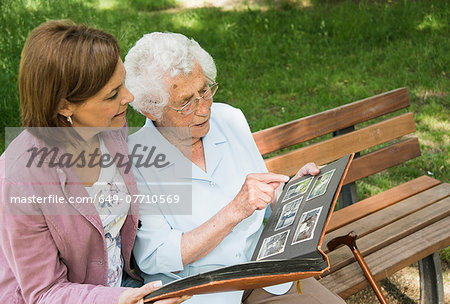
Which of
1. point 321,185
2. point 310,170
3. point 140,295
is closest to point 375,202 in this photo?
point 310,170

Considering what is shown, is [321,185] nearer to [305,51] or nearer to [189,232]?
[189,232]

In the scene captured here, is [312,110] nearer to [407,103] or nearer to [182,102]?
[407,103]

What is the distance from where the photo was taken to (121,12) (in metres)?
7.49

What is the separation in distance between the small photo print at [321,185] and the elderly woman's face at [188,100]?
1.94 ft

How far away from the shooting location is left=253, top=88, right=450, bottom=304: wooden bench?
106 inches

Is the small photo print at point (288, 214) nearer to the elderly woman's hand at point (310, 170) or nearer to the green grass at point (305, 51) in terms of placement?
the elderly woman's hand at point (310, 170)

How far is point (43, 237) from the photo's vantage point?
1.79m

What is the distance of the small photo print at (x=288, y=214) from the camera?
204 centimetres

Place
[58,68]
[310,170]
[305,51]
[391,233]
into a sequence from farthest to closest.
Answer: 1. [305,51]
2. [391,233]
3. [310,170]
4. [58,68]

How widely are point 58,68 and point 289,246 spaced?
1023 millimetres

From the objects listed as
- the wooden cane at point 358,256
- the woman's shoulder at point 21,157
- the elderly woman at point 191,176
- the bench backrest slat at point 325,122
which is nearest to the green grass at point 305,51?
the bench backrest slat at point 325,122

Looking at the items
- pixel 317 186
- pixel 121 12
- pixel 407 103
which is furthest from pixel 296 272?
pixel 121 12

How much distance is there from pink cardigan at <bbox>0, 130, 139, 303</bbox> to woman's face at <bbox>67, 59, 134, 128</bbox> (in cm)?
18

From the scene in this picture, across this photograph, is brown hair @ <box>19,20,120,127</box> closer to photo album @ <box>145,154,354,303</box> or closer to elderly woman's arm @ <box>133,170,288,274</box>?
elderly woman's arm @ <box>133,170,288,274</box>
